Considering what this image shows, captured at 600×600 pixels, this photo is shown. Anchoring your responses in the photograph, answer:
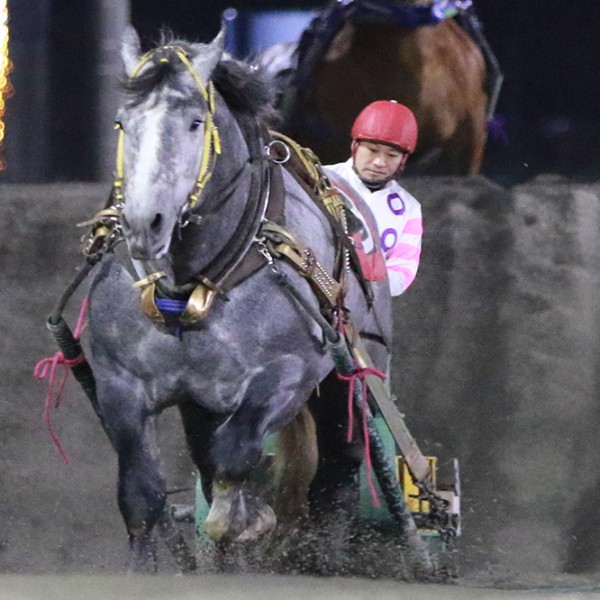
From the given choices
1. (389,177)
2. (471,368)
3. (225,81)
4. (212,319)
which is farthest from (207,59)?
(471,368)

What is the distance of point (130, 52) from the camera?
4547mm

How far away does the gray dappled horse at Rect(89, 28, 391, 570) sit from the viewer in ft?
14.5

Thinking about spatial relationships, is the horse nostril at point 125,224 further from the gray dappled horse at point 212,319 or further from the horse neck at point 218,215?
the horse neck at point 218,215

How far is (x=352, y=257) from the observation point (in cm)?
513

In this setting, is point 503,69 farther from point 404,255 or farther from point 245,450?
point 245,450

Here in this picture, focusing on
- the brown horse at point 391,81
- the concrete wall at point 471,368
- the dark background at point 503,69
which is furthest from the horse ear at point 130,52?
the concrete wall at point 471,368

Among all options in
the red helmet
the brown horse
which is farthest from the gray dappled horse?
the brown horse

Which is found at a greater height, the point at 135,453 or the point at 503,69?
the point at 503,69

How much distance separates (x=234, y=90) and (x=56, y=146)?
292 cm

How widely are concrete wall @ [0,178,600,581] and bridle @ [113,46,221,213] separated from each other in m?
3.05

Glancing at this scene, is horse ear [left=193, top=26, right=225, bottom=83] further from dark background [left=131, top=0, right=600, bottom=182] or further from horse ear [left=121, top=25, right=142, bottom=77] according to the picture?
dark background [left=131, top=0, right=600, bottom=182]

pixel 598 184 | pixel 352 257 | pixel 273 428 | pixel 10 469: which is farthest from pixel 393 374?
pixel 273 428

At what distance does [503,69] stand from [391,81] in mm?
464

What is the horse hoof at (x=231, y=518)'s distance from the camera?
4480 millimetres
